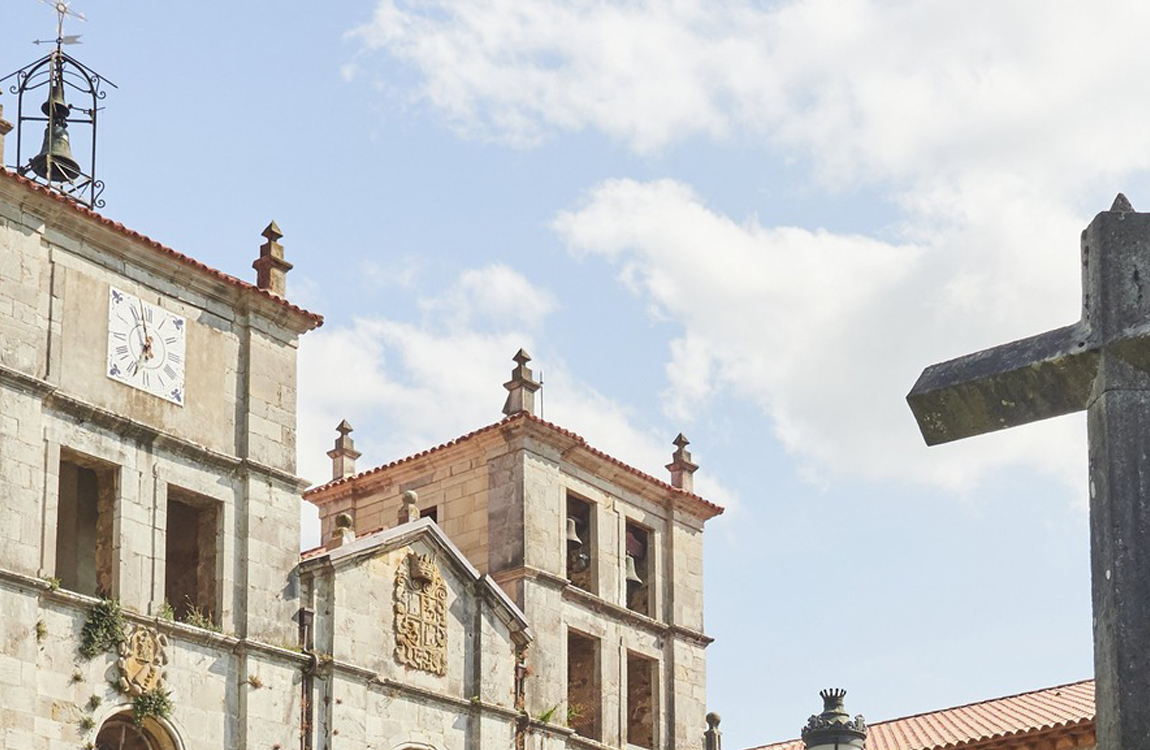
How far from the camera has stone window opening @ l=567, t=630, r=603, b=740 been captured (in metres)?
31.2

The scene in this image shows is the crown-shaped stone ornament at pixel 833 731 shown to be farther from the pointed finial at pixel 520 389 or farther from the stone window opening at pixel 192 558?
the pointed finial at pixel 520 389

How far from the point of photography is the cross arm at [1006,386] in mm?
5484

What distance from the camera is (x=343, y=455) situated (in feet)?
109

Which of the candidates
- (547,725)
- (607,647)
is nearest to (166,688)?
(547,725)

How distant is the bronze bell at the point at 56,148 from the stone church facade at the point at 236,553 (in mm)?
2499

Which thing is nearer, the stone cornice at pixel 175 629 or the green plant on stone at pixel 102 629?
the stone cornice at pixel 175 629

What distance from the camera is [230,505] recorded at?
2523cm

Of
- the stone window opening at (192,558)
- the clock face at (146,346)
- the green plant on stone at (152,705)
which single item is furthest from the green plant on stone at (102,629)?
the clock face at (146,346)

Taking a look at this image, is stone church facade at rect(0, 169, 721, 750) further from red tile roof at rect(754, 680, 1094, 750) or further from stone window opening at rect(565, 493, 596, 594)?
red tile roof at rect(754, 680, 1094, 750)

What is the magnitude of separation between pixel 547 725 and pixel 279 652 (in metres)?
5.85

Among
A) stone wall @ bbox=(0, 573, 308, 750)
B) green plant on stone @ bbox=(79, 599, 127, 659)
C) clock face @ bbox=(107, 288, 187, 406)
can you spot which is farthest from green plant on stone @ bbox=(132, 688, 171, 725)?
clock face @ bbox=(107, 288, 187, 406)

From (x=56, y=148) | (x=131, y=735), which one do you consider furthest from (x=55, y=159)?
(x=131, y=735)

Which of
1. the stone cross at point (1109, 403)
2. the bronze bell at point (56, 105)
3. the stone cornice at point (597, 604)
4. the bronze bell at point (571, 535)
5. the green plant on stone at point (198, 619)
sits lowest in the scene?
the stone cross at point (1109, 403)

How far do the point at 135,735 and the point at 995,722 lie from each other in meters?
16.7
